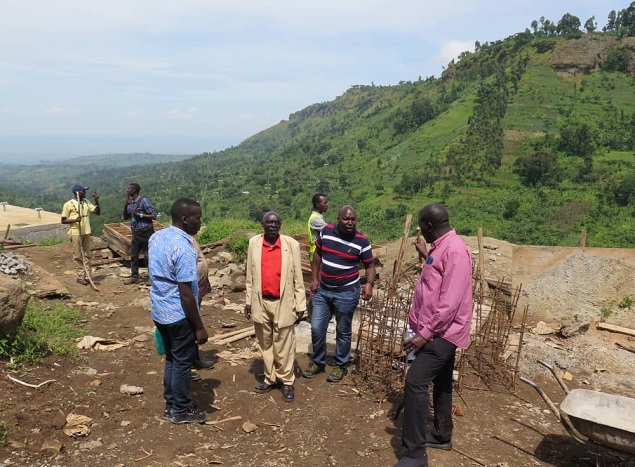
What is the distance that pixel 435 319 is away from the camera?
3092 millimetres

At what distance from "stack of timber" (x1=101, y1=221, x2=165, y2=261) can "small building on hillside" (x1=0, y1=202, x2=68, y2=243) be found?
6640 mm

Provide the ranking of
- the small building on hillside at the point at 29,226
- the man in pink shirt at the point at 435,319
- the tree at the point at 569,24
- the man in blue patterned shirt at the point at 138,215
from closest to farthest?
the man in pink shirt at the point at 435,319 < the man in blue patterned shirt at the point at 138,215 < the small building on hillside at the point at 29,226 < the tree at the point at 569,24

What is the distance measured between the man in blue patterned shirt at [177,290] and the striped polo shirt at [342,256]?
4.65 ft

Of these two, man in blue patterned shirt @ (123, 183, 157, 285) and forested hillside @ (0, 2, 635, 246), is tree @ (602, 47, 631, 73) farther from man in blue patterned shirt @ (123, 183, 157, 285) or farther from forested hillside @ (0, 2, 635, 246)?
man in blue patterned shirt @ (123, 183, 157, 285)

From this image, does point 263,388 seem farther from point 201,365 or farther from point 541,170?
point 541,170

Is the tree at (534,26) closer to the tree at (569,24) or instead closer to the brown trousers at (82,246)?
the tree at (569,24)

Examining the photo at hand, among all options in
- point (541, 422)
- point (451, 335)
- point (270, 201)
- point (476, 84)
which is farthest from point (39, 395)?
point (476, 84)

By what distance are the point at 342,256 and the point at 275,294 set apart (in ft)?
2.58

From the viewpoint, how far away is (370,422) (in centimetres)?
402

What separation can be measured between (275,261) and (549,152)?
4823 centimetres

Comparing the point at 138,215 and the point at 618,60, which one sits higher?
the point at 618,60

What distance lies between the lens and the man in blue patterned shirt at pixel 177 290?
3.47m

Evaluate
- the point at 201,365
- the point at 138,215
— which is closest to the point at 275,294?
the point at 201,365

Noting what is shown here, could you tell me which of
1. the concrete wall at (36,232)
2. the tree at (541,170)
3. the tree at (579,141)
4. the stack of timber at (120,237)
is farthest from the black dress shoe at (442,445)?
the tree at (579,141)
